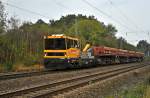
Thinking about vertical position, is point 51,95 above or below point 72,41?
below

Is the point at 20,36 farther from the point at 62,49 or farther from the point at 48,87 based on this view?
the point at 48,87

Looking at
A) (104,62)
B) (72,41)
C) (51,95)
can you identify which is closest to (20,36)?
(72,41)

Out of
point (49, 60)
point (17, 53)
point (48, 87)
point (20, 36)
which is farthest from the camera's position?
point (20, 36)

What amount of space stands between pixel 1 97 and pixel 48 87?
353 centimetres

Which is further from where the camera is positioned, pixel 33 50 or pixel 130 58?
pixel 130 58

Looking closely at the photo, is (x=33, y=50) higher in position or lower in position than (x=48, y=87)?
higher

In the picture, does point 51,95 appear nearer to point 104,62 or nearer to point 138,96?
point 138,96

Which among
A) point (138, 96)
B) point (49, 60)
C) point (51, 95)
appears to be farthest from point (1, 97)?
point (49, 60)

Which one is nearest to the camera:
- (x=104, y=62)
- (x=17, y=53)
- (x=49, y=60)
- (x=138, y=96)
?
(x=138, y=96)

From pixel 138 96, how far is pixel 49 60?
14.2m

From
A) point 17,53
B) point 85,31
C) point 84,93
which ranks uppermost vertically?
point 85,31

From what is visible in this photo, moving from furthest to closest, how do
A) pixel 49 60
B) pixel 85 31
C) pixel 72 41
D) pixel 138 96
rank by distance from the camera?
1. pixel 85 31
2. pixel 72 41
3. pixel 49 60
4. pixel 138 96

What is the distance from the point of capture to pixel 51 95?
10953 mm

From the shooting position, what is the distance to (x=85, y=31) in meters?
71.4
